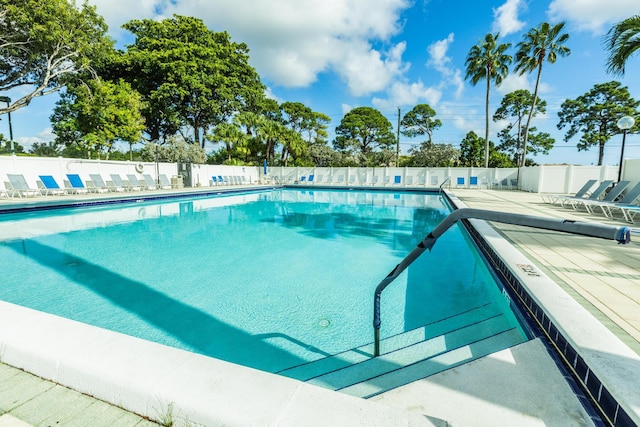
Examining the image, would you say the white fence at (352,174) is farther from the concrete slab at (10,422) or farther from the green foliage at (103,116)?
the concrete slab at (10,422)

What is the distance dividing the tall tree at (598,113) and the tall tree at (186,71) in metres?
36.4

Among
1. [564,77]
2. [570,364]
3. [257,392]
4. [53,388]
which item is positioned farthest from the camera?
[564,77]

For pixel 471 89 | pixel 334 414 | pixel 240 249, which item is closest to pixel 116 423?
pixel 334 414

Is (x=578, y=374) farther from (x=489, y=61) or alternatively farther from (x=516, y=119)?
(x=516, y=119)

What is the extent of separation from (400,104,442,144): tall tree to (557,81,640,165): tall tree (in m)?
14.3

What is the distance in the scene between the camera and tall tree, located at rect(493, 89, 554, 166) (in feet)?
107

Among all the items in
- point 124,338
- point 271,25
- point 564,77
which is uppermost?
point 271,25

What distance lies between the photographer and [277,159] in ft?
102

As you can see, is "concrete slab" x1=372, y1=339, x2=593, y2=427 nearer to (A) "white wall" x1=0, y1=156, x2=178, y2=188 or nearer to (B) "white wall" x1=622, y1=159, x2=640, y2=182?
(B) "white wall" x1=622, y1=159, x2=640, y2=182

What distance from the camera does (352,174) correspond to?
2441 cm

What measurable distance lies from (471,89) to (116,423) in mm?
26940

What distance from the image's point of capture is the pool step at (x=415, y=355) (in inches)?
77.7

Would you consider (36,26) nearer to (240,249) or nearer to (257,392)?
(240,249)

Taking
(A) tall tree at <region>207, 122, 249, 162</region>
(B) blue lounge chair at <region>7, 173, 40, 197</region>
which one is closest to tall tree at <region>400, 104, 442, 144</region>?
(A) tall tree at <region>207, 122, 249, 162</region>
